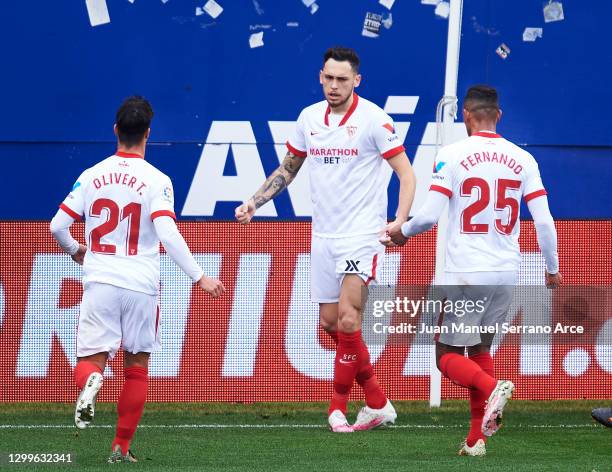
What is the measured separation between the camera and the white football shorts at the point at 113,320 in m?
6.57

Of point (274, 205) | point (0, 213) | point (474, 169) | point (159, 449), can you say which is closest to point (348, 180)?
point (474, 169)

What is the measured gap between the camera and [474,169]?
6.94 metres

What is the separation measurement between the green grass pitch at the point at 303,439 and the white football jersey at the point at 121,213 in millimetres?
936

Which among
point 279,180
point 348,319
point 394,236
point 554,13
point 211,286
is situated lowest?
point 211,286

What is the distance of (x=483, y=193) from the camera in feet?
22.7

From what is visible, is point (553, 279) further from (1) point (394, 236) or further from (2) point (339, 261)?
(2) point (339, 261)

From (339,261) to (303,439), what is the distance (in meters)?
1.05

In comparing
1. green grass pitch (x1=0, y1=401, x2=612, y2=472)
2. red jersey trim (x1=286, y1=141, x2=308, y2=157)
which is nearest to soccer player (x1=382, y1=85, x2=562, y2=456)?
green grass pitch (x1=0, y1=401, x2=612, y2=472)

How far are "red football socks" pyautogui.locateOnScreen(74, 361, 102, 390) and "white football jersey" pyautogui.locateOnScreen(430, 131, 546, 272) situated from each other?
189cm

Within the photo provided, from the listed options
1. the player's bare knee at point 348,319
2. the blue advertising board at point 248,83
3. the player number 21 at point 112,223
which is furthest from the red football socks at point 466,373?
the blue advertising board at point 248,83

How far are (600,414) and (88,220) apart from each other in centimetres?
326

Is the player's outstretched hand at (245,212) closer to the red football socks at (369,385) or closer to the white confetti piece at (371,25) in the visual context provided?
the red football socks at (369,385)

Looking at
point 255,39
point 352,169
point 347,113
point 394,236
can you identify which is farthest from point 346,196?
point 255,39

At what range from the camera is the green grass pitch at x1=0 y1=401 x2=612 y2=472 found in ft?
22.2
